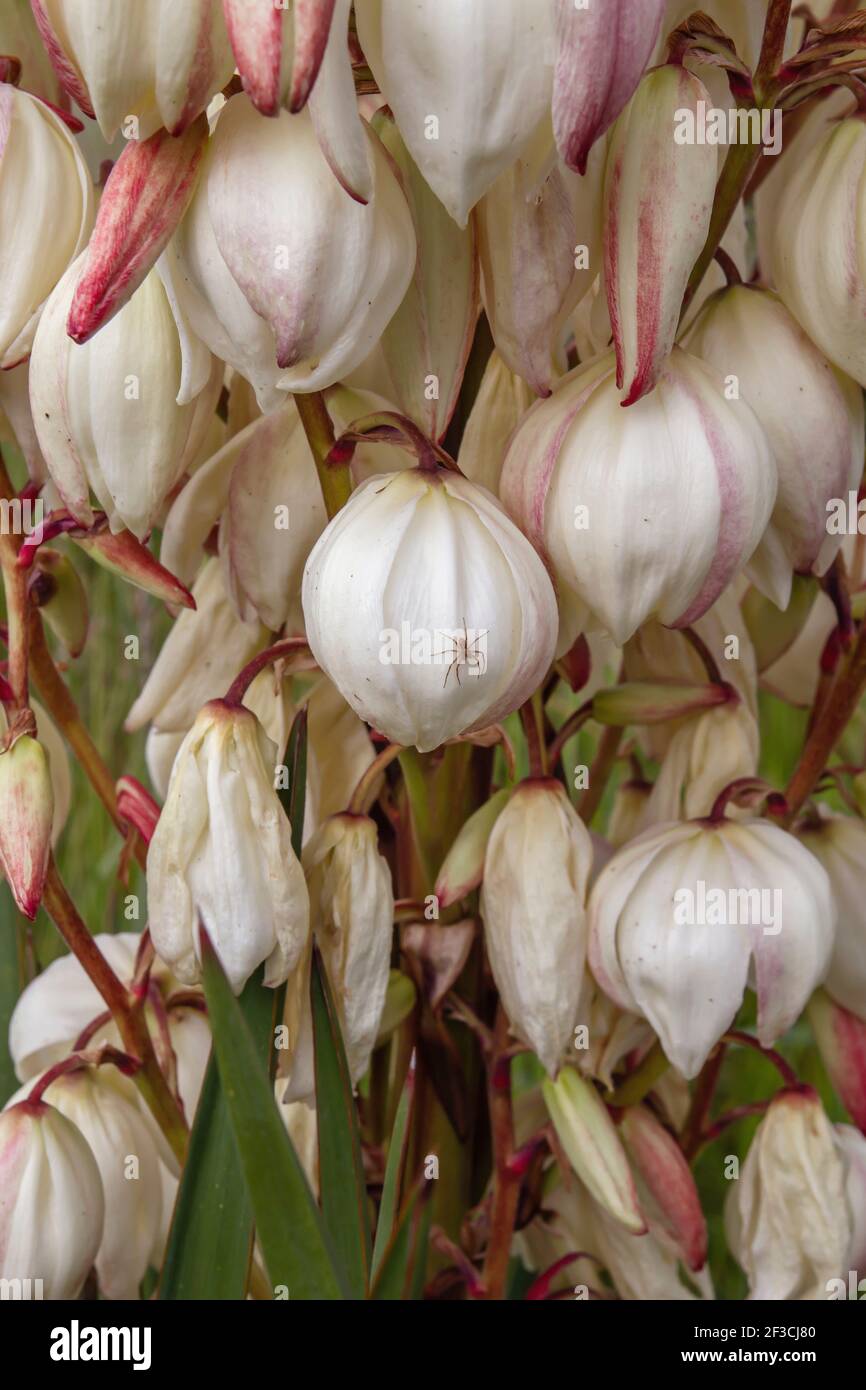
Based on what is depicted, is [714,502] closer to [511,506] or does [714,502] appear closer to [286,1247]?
[511,506]

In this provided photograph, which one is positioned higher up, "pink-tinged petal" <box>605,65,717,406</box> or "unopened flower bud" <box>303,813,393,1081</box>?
"pink-tinged petal" <box>605,65,717,406</box>

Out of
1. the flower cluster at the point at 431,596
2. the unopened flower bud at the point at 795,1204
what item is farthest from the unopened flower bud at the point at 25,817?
the unopened flower bud at the point at 795,1204

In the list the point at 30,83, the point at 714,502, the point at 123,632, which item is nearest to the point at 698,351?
the point at 714,502

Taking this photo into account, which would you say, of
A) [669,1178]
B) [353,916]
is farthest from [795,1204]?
[353,916]

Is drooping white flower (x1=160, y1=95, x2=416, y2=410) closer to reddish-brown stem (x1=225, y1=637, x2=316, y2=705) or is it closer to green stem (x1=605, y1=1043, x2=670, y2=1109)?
reddish-brown stem (x1=225, y1=637, x2=316, y2=705)

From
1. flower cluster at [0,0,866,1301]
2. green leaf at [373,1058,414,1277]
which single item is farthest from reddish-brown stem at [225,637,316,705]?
green leaf at [373,1058,414,1277]

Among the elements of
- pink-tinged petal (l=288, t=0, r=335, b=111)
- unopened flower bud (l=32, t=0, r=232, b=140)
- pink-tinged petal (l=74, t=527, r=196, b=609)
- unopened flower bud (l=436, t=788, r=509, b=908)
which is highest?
unopened flower bud (l=32, t=0, r=232, b=140)
